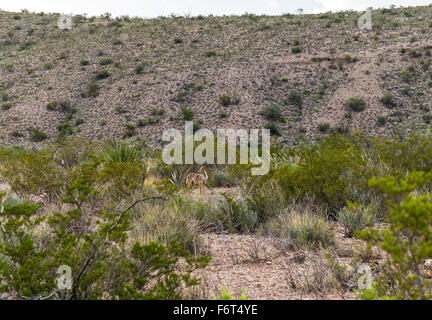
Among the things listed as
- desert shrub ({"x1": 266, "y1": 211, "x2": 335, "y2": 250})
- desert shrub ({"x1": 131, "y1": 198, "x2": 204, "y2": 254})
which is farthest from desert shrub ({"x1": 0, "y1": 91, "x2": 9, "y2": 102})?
desert shrub ({"x1": 266, "y1": 211, "x2": 335, "y2": 250})

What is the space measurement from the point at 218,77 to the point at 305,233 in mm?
27307

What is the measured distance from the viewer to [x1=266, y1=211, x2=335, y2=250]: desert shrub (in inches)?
201

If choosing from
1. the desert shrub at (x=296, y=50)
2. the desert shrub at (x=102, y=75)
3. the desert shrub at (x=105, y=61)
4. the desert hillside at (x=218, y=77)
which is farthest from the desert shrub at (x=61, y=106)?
the desert shrub at (x=296, y=50)

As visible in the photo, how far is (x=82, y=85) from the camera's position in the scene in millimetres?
30984

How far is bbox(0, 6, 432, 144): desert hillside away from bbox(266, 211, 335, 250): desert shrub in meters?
20.2

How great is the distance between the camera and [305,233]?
519cm

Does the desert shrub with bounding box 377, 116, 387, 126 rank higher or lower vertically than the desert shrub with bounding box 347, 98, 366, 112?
lower

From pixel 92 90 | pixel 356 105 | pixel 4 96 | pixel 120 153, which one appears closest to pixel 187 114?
pixel 92 90

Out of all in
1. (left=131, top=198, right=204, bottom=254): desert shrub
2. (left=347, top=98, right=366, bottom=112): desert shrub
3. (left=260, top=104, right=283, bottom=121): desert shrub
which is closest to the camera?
(left=131, top=198, right=204, bottom=254): desert shrub

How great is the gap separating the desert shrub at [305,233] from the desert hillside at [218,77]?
20244 mm

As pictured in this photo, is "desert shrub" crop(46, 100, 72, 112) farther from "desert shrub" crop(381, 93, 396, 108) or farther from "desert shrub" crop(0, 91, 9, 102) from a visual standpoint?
"desert shrub" crop(381, 93, 396, 108)

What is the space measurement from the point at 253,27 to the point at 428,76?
663 inches
